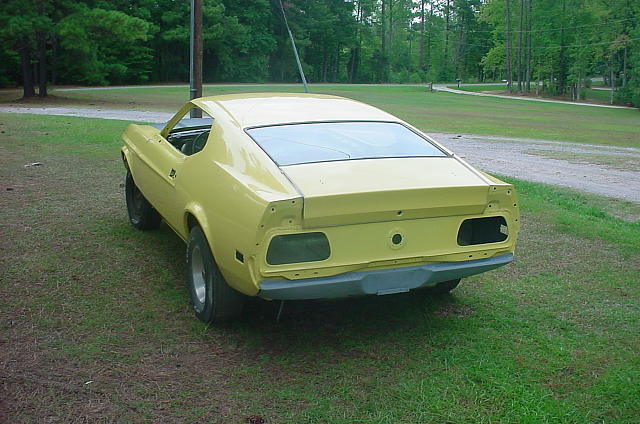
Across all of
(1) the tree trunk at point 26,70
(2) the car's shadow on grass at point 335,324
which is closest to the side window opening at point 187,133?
(2) the car's shadow on grass at point 335,324

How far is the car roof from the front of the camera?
5184 millimetres

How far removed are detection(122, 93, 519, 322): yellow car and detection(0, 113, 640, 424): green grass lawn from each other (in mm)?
413

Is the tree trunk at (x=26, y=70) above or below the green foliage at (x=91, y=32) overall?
below

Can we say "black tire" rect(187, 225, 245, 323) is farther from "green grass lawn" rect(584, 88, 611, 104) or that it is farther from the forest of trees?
"green grass lawn" rect(584, 88, 611, 104)

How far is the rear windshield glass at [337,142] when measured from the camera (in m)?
4.61

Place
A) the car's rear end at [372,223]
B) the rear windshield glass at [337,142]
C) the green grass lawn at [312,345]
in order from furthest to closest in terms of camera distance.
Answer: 1. the rear windshield glass at [337,142]
2. the car's rear end at [372,223]
3. the green grass lawn at [312,345]

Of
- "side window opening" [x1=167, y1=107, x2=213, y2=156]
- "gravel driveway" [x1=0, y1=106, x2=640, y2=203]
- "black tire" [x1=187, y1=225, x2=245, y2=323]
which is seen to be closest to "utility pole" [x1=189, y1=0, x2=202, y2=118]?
"gravel driveway" [x1=0, y1=106, x2=640, y2=203]

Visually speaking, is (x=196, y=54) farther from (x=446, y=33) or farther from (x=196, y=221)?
(x=446, y=33)

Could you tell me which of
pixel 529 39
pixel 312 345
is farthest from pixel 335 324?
pixel 529 39

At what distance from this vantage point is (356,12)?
9188cm

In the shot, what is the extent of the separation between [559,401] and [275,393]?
148cm

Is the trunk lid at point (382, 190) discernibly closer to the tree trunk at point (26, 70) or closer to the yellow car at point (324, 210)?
the yellow car at point (324, 210)

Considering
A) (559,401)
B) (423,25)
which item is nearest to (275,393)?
(559,401)

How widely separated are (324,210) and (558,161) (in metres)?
12.3
